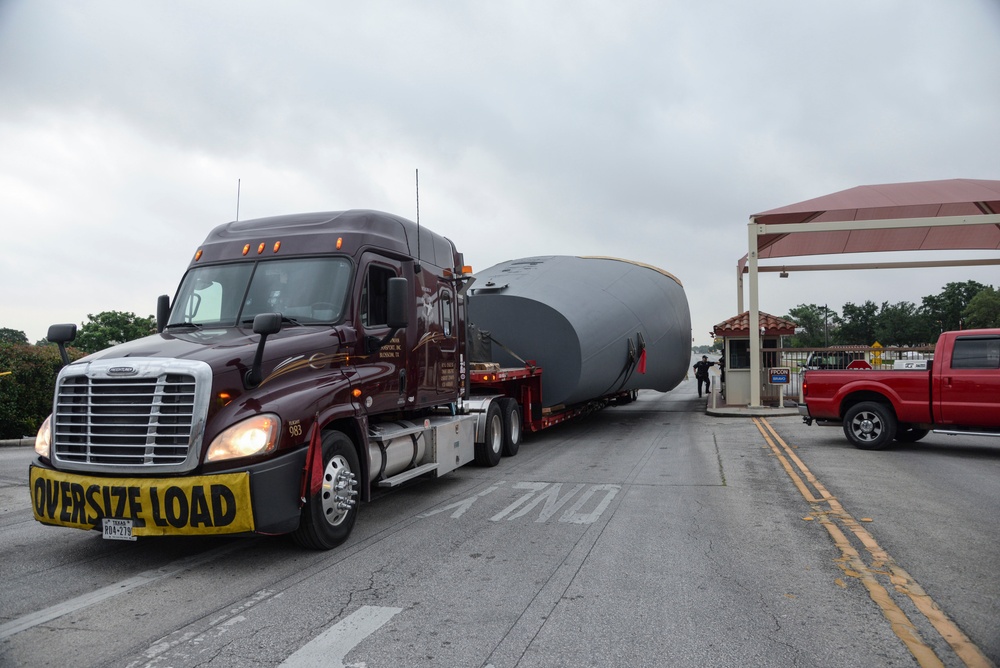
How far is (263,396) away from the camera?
551 cm

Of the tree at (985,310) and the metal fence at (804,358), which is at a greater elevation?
the tree at (985,310)

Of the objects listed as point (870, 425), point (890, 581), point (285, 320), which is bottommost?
point (890, 581)

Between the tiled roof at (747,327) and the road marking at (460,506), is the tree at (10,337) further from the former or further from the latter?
the tiled roof at (747,327)

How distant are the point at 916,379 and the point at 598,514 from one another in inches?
294

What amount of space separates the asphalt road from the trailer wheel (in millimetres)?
1609

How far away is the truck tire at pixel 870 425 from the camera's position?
12.0 metres

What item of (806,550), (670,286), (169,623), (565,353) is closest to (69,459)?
(169,623)

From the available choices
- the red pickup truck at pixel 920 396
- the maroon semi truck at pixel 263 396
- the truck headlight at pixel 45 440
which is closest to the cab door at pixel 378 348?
the maroon semi truck at pixel 263 396

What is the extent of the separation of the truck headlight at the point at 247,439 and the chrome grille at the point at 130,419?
0.51 feet

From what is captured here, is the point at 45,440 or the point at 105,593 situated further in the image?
the point at 45,440

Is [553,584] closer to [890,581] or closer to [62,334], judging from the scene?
[890,581]

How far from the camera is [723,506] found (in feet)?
25.3

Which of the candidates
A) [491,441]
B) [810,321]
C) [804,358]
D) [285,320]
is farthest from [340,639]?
[810,321]

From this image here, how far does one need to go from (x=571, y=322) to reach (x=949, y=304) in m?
Result: 99.3
